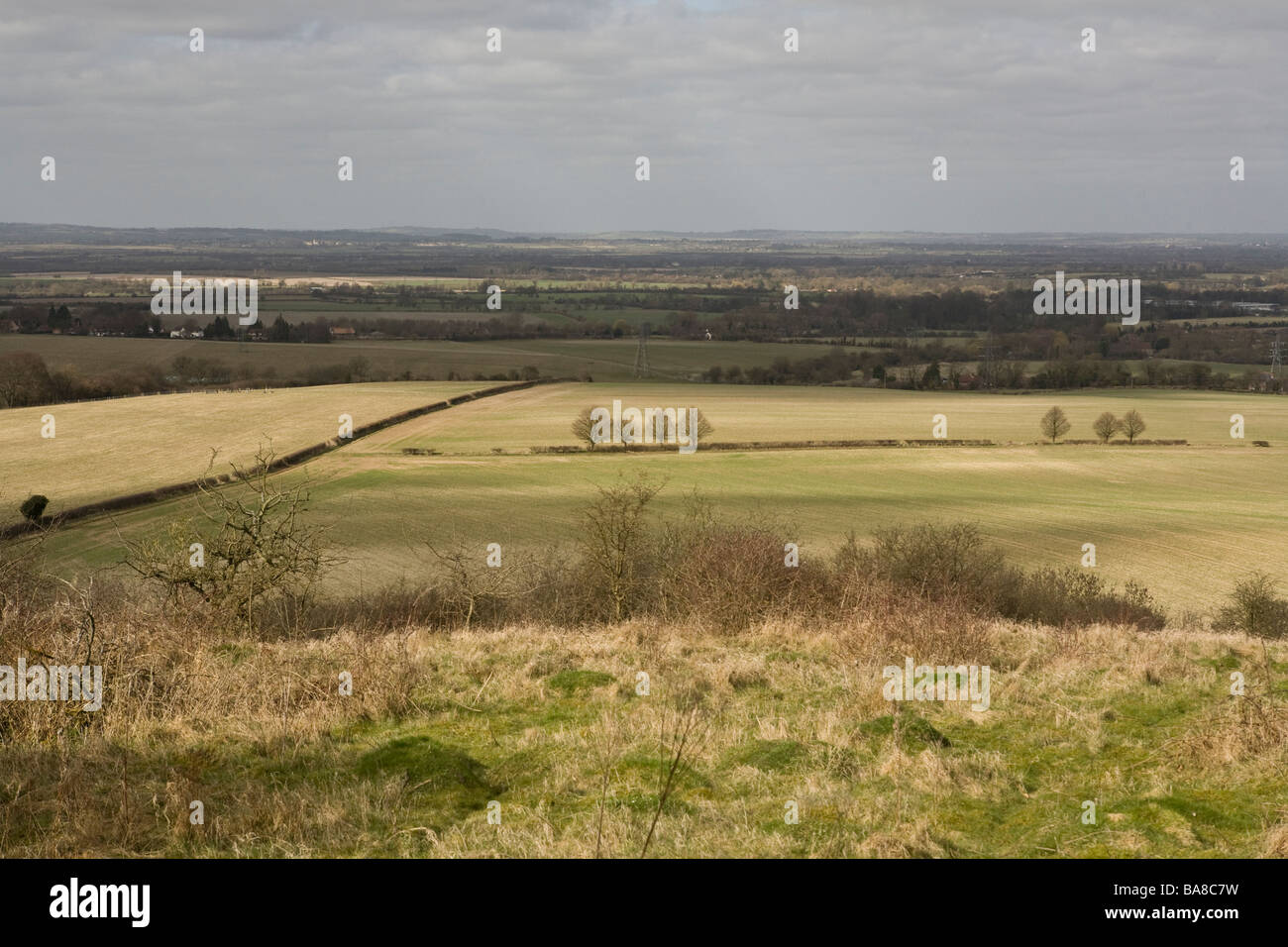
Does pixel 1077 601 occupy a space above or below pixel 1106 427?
below

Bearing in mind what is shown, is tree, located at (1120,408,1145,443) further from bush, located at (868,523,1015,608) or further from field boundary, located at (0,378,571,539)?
field boundary, located at (0,378,571,539)

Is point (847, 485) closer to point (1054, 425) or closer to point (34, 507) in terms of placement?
point (1054, 425)

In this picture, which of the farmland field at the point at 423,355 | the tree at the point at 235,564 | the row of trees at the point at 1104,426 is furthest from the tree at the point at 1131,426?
the tree at the point at 235,564

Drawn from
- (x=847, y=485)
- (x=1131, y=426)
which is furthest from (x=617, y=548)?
(x=1131, y=426)

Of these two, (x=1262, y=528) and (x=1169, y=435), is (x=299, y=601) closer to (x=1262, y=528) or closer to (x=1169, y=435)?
(x=1262, y=528)

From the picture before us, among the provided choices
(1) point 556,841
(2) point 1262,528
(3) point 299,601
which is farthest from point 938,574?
(2) point 1262,528

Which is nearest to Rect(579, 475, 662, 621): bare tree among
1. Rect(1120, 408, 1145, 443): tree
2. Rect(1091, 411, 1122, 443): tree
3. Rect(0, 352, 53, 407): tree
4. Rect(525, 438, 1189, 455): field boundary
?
Rect(525, 438, 1189, 455): field boundary
